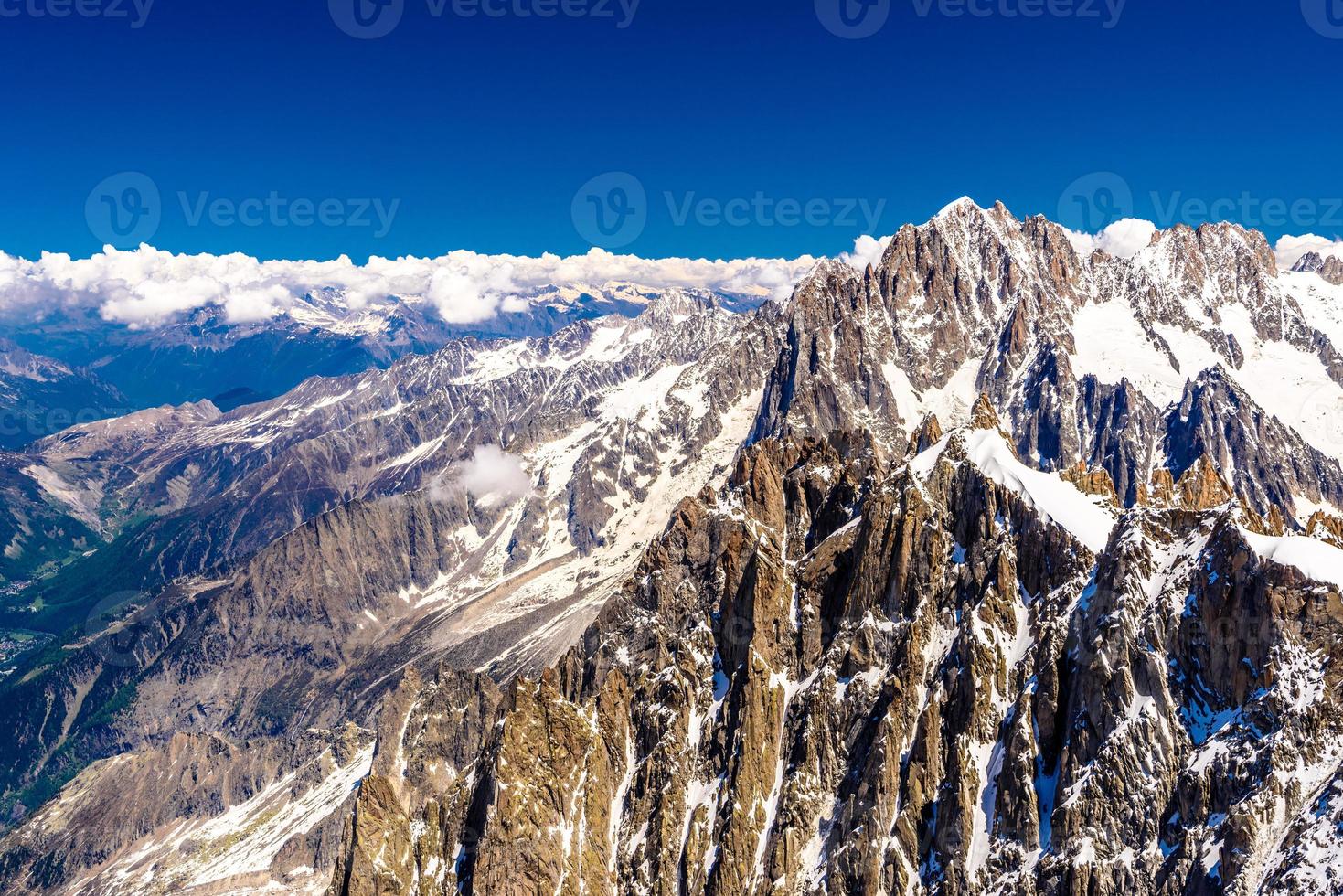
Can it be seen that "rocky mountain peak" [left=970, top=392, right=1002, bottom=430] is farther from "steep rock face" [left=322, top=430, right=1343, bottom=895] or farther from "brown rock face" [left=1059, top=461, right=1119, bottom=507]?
"brown rock face" [left=1059, top=461, right=1119, bottom=507]

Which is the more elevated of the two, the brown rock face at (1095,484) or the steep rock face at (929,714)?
the brown rock face at (1095,484)

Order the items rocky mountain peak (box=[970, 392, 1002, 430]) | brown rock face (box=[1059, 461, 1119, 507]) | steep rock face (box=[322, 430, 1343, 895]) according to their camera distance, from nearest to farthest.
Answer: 1. steep rock face (box=[322, 430, 1343, 895])
2. brown rock face (box=[1059, 461, 1119, 507])
3. rocky mountain peak (box=[970, 392, 1002, 430])

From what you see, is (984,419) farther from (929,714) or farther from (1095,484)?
(929,714)

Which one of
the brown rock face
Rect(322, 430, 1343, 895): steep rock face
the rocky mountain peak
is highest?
the rocky mountain peak

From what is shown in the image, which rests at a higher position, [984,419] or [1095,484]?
[984,419]

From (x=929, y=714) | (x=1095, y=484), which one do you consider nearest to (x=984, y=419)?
(x=1095, y=484)

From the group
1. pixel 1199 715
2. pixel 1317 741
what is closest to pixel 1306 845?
pixel 1317 741

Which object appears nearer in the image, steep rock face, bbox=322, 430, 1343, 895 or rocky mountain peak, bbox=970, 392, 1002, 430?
steep rock face, bbox=322, 430, 1343, 895

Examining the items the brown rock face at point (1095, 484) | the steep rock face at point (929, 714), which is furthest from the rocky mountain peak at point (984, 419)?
the brown rock face at point (1095, 484)

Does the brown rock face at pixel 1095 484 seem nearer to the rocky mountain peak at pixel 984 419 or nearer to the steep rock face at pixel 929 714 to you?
the steep rock face at pixel 929 714

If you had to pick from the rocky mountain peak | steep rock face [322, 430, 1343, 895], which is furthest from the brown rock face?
the rocky mountain peak
